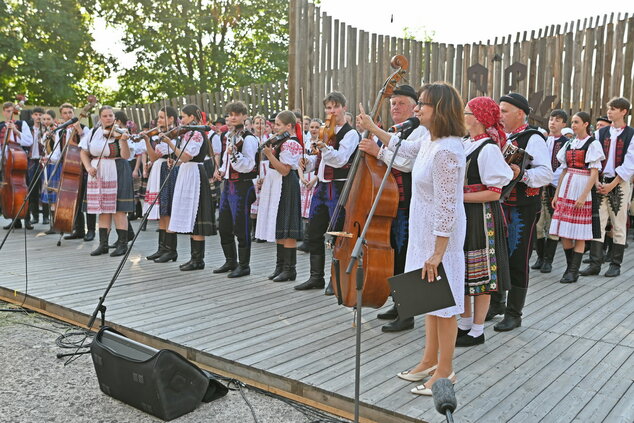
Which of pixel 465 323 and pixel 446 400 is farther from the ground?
pixel 446 400

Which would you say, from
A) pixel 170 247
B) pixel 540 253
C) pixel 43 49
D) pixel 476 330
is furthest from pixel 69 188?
pixel 43 49

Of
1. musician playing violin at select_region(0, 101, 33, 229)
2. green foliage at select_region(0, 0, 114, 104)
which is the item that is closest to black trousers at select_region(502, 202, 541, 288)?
musician playing violin at select_region(0, 101, 33, 229)

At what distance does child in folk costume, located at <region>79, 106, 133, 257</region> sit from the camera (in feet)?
23.9

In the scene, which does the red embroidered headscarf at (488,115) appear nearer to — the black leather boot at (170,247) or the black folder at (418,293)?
the black folder at (418,293)

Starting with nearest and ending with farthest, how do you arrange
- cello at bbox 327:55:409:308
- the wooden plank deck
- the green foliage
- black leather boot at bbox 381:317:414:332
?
1. the wooden plank deck
2. cello at bbox 327:55:409:308
3. black leather boot at bbox 381:317:414:332
4. the green foliage

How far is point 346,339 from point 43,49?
63.9 feet

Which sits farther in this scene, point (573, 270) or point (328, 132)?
point (573, 270)

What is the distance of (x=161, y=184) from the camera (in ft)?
22.5

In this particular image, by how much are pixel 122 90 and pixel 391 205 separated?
22135mm

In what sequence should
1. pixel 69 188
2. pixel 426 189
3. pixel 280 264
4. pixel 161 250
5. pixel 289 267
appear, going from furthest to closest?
pixel 69 188
pixel 161 250
pixel 280 264
pixel 289 267
pixel 426 189

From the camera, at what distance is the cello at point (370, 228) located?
393cm

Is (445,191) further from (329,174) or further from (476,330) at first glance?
(329,174)

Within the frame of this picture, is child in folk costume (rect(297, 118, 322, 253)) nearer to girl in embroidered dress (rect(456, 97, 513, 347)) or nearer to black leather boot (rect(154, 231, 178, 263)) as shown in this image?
black leather boot (rect(154, 231, 178, 263))

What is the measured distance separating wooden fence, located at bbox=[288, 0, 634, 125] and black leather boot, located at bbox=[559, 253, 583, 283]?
296cm
